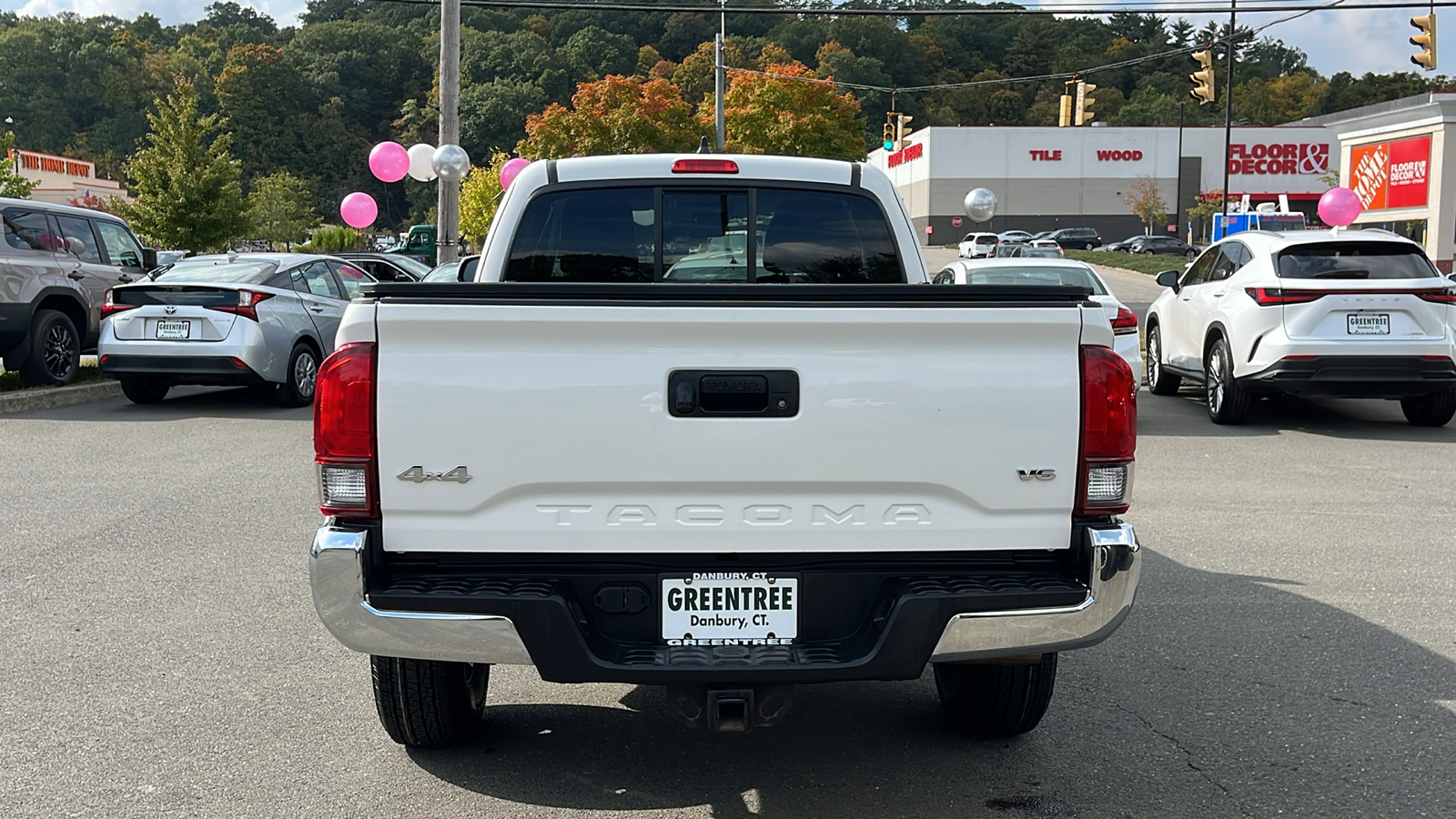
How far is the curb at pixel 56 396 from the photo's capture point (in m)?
13.3

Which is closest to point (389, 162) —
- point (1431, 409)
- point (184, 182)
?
point (184, 182)

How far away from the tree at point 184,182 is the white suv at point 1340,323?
30054 millimetres

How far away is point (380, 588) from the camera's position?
3428mm

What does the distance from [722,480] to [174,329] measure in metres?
11.0

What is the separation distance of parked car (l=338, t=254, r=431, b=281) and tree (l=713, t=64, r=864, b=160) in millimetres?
30487

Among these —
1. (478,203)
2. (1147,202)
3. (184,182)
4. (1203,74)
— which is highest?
(1147,202)

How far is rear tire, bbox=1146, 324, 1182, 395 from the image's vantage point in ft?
48.5

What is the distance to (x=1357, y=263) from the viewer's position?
11.7m

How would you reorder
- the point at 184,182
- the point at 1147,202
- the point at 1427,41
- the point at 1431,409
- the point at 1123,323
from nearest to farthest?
the point at 1123,323 → the point at 1431,409 → the point at 1427,41 → the point at 184,182 → the point at 1147,202

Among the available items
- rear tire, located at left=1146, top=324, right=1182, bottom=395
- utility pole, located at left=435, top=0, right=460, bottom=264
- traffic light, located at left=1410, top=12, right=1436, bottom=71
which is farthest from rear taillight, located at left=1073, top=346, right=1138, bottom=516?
traffic light, located at left=1410, top=12, right=1436, bottom=71

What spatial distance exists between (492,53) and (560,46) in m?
5.80

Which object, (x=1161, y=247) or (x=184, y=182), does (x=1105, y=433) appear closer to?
(x=184, y=182)

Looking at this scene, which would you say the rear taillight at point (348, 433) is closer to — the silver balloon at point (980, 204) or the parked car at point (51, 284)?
the parked car at point (51, 284)

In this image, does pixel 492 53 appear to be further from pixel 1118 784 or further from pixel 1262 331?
pixel 1118 784
